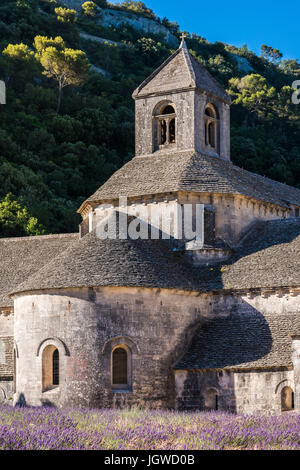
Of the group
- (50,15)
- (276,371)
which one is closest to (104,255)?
(276,371)

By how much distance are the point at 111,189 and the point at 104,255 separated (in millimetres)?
6392

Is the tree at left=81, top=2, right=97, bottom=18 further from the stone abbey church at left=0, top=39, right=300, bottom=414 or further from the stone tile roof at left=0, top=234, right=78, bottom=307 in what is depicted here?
the stone abbey church at left=0, top=39, right=300, bottom=414

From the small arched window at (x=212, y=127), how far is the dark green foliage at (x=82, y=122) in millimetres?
18845

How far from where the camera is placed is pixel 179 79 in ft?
141

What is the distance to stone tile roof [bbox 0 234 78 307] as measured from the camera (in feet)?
137

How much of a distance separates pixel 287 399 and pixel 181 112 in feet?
52.9

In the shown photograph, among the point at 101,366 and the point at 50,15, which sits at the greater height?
the point at 50,15

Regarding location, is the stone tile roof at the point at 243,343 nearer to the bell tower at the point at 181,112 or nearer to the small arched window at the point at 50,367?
the small arched window at the point at 50,367

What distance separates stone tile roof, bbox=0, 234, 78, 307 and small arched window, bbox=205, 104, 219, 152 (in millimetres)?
8251

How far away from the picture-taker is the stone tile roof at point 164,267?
33844 mm

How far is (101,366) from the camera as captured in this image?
32.8 meters

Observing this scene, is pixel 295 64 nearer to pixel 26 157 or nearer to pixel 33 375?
pixel 26 157

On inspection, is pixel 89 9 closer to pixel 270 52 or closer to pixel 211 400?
pixel 270 52
